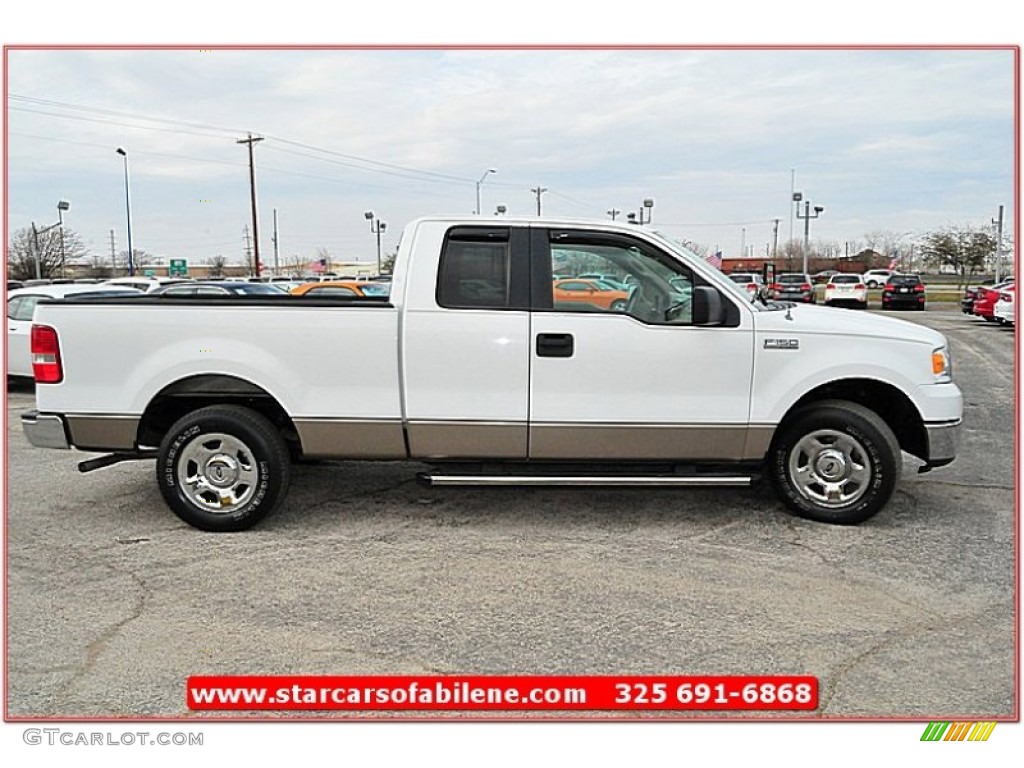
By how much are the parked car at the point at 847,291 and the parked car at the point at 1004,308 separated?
10510 millimetres

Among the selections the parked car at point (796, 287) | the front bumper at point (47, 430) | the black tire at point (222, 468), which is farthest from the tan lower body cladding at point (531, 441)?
the parked car at point (796, 287)

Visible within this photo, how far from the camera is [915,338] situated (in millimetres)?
5902

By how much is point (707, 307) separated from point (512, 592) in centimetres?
210

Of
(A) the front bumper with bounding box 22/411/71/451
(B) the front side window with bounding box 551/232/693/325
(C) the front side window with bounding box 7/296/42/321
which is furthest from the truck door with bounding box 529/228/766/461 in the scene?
(C) the front side window with bounding box 7/296/42/321

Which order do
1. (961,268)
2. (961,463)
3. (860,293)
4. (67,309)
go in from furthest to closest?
(860,293) < (961,268) < (961,463) < (67,309)

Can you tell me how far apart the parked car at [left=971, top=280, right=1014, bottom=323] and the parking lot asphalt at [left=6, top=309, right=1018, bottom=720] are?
1867 cm

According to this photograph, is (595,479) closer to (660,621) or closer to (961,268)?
(660,621)

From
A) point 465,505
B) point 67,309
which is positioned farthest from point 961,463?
point 67,309

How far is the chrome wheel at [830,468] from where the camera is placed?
230 inches

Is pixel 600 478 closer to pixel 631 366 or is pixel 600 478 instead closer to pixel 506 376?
pixel 631 366

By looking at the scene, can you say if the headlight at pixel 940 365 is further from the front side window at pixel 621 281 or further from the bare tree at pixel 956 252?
the bare tree at pixel 956 252

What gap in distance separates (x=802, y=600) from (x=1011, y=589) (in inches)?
46.4

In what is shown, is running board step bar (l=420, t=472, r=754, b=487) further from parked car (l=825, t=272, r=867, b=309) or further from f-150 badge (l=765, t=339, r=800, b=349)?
parked car (l=825, t=272, r=867, b=309)

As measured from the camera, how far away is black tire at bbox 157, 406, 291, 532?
5754mm
